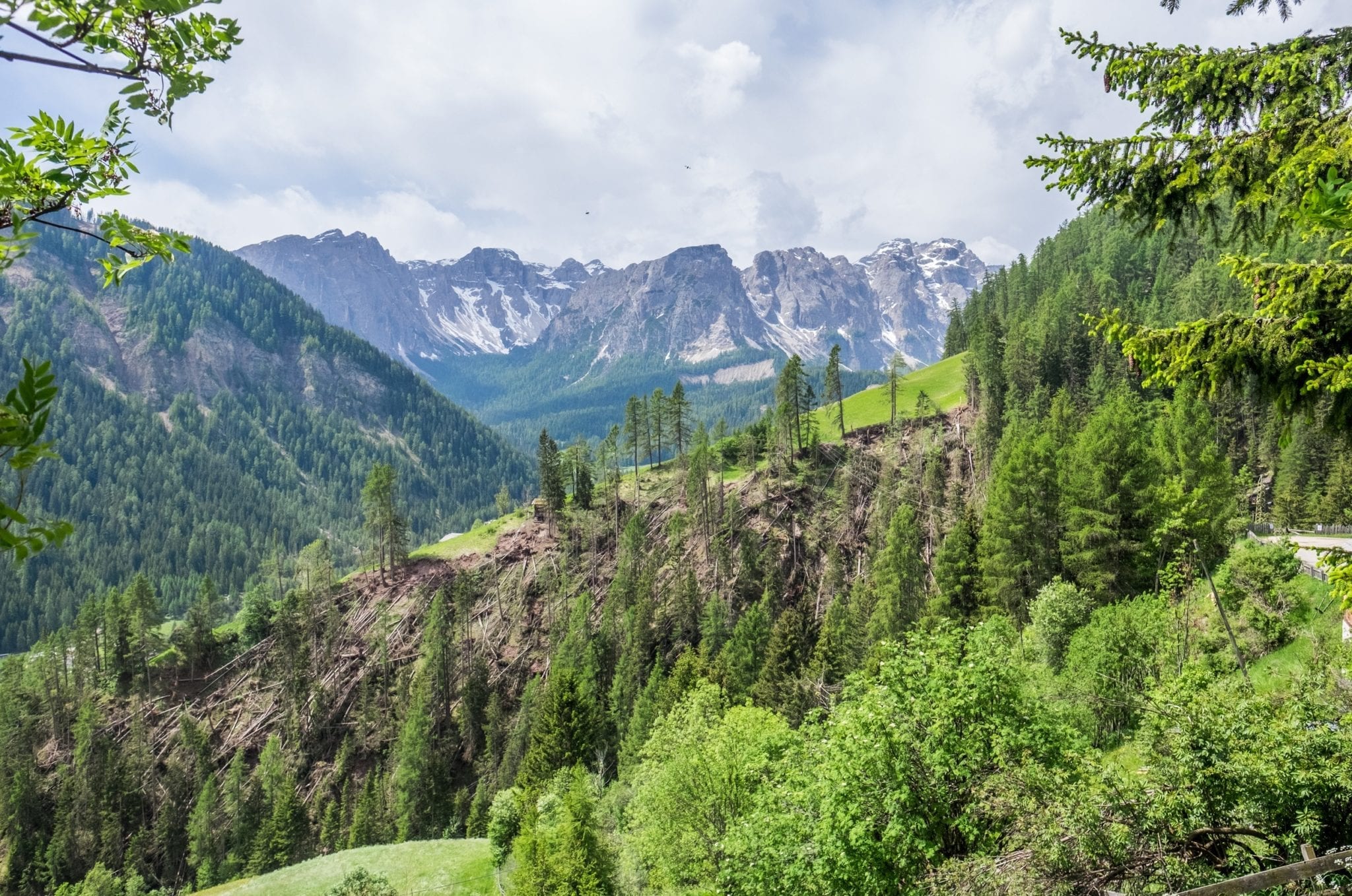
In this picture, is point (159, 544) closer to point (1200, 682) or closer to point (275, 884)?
point (275, 884)

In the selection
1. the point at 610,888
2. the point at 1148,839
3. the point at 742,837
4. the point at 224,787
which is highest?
the point at 1148,839

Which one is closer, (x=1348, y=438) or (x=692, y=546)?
(x=1348, y=438)

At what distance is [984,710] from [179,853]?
9063 cm

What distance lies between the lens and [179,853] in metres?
72.5

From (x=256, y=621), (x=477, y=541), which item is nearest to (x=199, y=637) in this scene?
(x=256, y=621)

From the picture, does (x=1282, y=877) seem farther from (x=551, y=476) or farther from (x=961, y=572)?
(x=551, y=476)

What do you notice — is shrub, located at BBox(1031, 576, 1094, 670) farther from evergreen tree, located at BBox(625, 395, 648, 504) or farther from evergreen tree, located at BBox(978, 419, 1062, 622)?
evergreen tree, located at BBox(625, 395, 648, 504)

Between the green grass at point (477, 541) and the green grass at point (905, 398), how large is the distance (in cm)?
4815

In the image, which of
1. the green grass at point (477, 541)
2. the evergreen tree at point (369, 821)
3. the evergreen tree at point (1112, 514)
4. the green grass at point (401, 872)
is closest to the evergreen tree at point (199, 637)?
the green grass at point (477, 541)

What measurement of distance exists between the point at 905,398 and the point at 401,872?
9500cm

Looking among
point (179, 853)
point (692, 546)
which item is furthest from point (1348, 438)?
point (179, 853)

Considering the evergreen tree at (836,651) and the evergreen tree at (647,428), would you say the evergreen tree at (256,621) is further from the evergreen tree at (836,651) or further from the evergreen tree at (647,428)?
the evergreen tree at (836,651)

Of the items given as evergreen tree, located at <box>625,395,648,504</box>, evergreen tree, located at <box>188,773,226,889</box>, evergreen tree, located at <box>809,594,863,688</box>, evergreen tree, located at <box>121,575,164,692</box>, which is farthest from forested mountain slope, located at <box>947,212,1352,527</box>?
evergreen tree, located at <box>121,575,164,692</box>

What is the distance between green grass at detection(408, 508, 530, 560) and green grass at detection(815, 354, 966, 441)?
1896 inches
